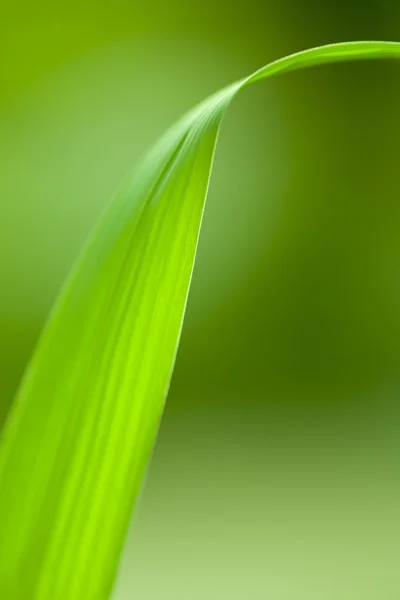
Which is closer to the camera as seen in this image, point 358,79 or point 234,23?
point 234,23

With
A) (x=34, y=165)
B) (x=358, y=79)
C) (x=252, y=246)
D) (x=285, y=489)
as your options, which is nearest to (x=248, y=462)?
(x=285, y=489)

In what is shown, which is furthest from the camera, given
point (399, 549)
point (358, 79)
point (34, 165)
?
point (358, 79)

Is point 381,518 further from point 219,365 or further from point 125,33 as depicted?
point 125,33

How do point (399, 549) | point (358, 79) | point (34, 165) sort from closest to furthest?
point (34, 165) < point (399, 549) < point (358, 79)

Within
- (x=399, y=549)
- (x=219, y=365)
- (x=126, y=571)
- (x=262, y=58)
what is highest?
(x=262, y=58)

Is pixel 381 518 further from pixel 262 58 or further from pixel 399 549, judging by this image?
pixel 262 58

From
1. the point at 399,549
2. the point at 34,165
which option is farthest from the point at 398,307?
the point at 34,165

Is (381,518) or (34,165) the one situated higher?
(34,165)
